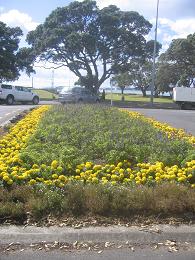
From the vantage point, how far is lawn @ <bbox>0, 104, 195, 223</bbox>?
17.1ft

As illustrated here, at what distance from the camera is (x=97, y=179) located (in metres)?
5.96

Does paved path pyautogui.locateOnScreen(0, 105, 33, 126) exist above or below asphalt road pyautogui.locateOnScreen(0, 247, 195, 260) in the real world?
above

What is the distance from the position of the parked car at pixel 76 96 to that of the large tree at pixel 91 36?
9665 mm

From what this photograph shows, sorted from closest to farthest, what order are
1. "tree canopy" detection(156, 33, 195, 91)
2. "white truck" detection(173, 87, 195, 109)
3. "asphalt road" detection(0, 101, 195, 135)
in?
"asphalt road" detection(0, 101, 195, 135) < "white truck" detection(173, 87, 195, 109) < "tree canopy" detection(156, 33, 195, 91)

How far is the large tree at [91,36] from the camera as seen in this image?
162 ft

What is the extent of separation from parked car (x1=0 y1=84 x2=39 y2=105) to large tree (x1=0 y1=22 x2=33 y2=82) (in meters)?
12.6

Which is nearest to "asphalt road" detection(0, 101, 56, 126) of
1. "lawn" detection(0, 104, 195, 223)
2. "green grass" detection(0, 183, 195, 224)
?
"lawn" detection(0, 104, 195, 223)

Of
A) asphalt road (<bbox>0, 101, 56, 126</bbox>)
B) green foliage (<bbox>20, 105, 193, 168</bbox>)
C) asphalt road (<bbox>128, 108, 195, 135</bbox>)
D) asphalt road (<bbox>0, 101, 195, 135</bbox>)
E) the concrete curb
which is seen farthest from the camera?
asphalt road (<bbox>128, 108, 195, 135</bbox>)

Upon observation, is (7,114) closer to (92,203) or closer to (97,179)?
(97,179)

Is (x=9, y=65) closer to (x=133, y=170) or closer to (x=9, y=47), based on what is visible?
(x=9, y=47)

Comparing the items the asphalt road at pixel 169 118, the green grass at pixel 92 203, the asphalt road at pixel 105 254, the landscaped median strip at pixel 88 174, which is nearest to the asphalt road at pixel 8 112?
the asphalt road at pixel 169 118

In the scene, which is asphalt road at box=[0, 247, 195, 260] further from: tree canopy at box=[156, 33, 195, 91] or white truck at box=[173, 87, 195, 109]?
tree canopy at box=[156, 33, 195, 91]

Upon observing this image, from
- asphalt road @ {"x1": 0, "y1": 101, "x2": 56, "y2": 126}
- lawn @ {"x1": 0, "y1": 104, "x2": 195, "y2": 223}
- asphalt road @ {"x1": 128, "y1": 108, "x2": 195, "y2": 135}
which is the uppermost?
lawn @ {"x1": 0, "y1": 104, "x2": 195, "y2": 223}

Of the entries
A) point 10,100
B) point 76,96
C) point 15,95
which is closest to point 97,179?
point 10,100
